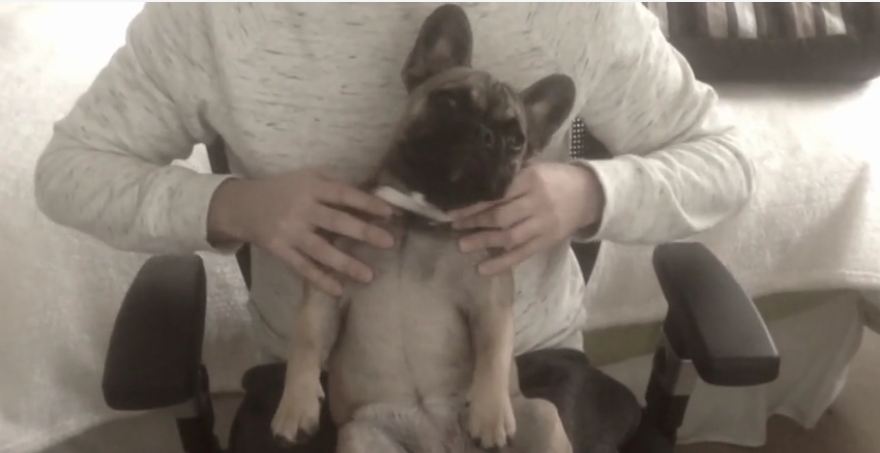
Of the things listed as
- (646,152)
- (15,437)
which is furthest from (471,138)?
(15,437)

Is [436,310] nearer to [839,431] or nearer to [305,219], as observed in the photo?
[305,219]

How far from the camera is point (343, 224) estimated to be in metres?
0.82

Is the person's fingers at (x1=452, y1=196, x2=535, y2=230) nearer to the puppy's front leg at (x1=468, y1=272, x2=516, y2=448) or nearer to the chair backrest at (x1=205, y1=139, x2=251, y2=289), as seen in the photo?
the puppy's front leg at (x1=468, y1=272, x2=516, y2=448)

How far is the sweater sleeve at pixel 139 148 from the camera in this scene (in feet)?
2.84

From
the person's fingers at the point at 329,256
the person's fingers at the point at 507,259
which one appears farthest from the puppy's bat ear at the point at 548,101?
the person's fingers at the point at 329,256

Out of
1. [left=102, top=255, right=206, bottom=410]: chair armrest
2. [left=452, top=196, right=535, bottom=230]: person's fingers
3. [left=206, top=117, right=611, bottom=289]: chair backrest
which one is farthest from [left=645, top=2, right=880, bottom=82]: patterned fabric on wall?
[left=102, top=255, right=206, bottom=410]: chair armrest

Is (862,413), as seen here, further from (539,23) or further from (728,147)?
(539,23)

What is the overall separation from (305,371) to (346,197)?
17cm

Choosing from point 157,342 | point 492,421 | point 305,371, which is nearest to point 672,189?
point 492,421

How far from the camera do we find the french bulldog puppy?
31.9 inches

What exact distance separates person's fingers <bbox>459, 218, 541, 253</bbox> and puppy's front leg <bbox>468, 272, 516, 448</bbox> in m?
0.04

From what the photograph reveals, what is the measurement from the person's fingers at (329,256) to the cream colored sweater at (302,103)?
0.35 ft

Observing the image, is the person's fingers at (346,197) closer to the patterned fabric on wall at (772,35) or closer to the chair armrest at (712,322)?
the chair armrest at (712,322)

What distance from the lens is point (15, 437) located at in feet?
3.59
